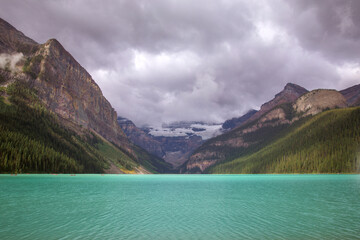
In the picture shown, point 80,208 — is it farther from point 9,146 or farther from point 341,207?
point 9,146

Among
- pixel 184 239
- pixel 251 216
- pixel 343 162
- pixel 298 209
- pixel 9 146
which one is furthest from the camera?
pixel 343 162

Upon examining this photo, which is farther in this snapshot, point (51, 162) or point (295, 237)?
point (51, 162)

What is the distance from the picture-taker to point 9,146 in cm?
14500

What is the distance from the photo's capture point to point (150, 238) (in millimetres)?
20094

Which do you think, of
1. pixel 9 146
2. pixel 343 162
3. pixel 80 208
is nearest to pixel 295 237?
pixel 80 208

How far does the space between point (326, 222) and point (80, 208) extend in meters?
32.5

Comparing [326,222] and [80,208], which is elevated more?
[326,222]

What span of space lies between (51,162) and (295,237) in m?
186

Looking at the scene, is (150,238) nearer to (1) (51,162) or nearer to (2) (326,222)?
(2) (326,222)

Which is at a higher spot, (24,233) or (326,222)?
(326,222)

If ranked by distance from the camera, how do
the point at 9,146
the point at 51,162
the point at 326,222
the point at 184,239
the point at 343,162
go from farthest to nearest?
the point at 343,162, the point at 51,162, the point at 9,146, the point at 326,222, the point at 184,239

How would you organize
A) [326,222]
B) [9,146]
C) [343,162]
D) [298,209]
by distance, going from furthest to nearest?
[343,162] < [9,146] < [298,209] < [326,222]

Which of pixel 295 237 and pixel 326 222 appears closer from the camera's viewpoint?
pixel 295 237

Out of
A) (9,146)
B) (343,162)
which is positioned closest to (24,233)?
(9,146)
